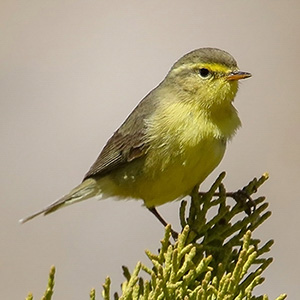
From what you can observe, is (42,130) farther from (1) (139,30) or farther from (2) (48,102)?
(1) (139,30)

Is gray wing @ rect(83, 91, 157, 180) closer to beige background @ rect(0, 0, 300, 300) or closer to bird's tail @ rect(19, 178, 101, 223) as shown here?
bird's tail @ rect(19, 178, 101, 223)

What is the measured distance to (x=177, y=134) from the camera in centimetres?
416

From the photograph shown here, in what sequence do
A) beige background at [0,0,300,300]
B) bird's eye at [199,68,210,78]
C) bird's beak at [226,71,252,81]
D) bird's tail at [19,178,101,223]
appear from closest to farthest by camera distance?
bird's beak at [226,71,252,81]
bird's eye at [199,68,210,78]
bird's tail at [19,178,101,223]
beige background at [0,0,300,300]

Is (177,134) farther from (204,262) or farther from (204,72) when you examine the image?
(204,262)

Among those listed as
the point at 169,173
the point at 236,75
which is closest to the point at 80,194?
the point at 169,173

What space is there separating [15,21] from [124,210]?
341cm

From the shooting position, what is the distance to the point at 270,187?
809 cm

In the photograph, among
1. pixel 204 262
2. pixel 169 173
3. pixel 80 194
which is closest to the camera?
pixel 204 262

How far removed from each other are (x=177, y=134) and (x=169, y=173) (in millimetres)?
205

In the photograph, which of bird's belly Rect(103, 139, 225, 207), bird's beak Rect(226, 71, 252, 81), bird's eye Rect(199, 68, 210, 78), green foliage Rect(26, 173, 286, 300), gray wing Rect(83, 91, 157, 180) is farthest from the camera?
gray wing Rect(83, 91, 157, 180)

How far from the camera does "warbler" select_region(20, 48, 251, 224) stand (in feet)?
13.3

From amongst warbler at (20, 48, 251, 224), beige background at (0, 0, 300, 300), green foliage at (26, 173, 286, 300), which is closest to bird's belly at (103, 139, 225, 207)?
warbler at (20, 48, 251, 224)

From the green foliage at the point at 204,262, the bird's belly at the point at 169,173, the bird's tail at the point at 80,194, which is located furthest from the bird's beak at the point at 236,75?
the bird's tail at the point at 80,194

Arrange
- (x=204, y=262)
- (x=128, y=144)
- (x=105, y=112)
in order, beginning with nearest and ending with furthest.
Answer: (x=204, y=262)
(x=128, y=144)
(x=105, y=112)
